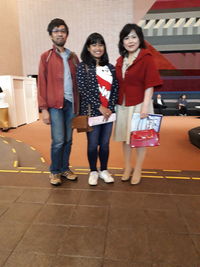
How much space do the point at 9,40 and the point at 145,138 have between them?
6927mm

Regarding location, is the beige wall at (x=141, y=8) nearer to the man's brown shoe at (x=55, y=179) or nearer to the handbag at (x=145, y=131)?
the handbag at (x=145, y=131)

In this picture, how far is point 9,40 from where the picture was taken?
7.18m

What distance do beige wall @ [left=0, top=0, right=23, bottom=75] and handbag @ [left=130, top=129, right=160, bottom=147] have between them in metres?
6.05

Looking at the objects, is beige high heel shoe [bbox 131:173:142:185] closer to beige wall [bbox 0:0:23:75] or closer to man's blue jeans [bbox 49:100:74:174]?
man's blue jeans [bbox 49:100:74:174]

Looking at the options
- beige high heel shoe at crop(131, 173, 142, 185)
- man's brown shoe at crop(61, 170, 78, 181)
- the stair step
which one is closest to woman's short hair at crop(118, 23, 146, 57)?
beige high heel shoe at crop(131, 173, 142, 185)

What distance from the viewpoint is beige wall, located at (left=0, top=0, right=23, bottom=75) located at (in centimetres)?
670

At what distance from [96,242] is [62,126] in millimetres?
1017

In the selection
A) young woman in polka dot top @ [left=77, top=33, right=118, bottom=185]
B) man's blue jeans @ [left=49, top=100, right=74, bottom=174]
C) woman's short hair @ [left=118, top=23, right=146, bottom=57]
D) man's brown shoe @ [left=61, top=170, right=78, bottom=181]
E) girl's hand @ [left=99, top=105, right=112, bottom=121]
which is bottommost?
man's brown shoe @ [left=61, top=170, right=78, bottom=181]

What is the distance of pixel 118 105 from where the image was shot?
194cm

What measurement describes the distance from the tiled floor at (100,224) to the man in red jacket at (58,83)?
51 cm

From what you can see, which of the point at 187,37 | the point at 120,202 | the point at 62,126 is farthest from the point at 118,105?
the point at 187,37

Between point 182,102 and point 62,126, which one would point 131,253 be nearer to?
point 62,126

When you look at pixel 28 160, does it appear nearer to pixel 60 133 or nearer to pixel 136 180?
pixel 60 133

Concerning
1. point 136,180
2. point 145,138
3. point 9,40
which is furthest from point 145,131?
point 9,40
